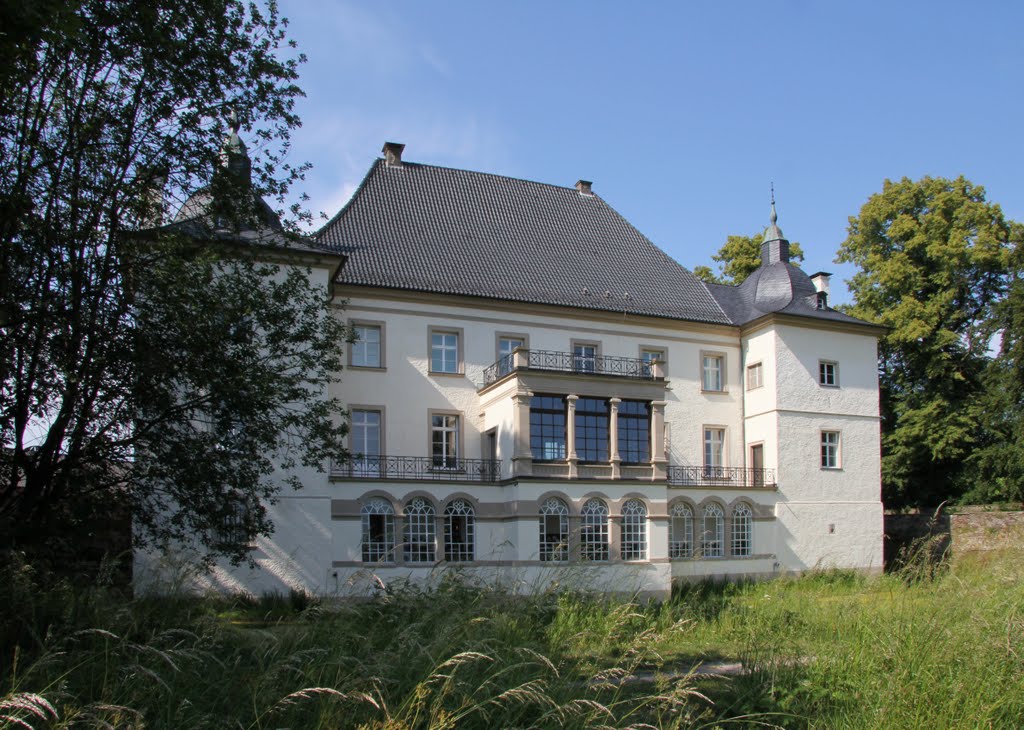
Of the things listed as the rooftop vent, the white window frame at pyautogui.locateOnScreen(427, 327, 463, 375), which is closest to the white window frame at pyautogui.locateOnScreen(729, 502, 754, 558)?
the white window frame at pyautogui.locateOnScreen(427, 327, 463, 375)

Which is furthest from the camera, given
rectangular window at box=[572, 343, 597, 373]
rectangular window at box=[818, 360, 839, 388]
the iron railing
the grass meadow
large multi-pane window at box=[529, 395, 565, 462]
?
rectangular window at box=[818, 360, 839, 388]

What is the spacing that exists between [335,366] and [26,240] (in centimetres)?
441

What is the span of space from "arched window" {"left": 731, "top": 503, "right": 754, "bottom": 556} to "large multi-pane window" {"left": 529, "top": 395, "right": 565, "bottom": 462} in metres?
5.90

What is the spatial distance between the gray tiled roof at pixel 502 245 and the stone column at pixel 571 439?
11.6 feet

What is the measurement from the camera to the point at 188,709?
4.77m

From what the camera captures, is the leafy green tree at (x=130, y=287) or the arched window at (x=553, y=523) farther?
the arched window at (x=553, y=523)

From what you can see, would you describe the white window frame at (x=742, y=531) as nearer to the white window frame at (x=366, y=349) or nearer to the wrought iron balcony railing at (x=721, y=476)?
the wrought iron balcony railing at (x=721, y=476)

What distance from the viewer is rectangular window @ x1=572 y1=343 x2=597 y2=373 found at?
80.8 feet

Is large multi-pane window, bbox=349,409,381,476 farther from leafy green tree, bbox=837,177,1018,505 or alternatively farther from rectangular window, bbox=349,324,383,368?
leafy green tree, bbox=837,177,1018,505

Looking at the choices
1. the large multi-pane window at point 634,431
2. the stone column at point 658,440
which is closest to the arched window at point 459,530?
the large multi-pane window at point 634,431

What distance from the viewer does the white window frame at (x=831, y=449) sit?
87.1ft

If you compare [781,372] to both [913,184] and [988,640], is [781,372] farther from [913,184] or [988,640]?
[988,640]

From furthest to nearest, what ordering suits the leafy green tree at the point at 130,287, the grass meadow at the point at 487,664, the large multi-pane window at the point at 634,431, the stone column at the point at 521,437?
1. the large multi-pane window at the point at 634,431
2. the stone column at the point at 521,437
3. the leafy green tree at the point at 130,287
4. the grass meadow at the point at 487,664

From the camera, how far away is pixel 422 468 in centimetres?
2250
